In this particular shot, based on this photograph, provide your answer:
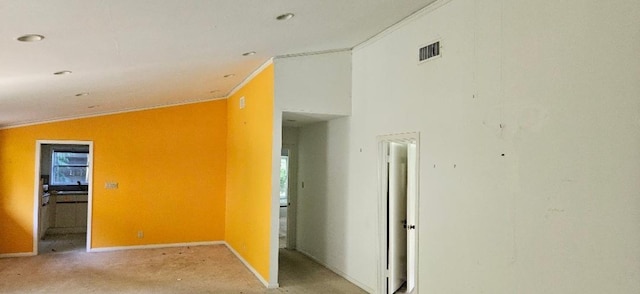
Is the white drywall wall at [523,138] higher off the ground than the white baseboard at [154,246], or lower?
higher

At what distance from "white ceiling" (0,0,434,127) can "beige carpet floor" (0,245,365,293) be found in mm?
2271

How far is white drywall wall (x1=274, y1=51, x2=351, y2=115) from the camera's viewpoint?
5.50 metres

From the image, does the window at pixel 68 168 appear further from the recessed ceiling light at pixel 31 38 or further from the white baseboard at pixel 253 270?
the recessed ceiling light at pixel 31 38

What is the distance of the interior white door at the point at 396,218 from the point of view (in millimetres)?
5012

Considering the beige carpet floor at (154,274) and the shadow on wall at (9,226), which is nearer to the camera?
the beige carpet floor at (154,274)

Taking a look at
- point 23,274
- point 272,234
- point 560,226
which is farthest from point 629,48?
point 23,274

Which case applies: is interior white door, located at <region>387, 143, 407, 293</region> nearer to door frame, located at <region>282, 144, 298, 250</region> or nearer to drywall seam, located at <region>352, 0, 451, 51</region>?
drywall seam, located at <region>352, 0, 451, 51</region>

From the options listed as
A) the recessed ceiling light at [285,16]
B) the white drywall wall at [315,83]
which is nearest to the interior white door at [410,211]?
the white drywall wall at [315,83]

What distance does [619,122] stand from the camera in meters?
2.44

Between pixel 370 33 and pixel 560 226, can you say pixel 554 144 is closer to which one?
pixel 560 226

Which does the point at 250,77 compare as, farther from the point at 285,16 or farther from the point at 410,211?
the point at 410,211

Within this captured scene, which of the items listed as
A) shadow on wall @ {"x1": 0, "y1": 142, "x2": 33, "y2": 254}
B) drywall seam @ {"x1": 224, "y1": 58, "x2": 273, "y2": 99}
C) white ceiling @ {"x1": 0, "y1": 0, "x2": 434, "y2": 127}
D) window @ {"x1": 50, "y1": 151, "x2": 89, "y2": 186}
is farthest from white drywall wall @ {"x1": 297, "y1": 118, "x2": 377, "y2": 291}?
window @ {"x1": 50, "y1": 151, "x2": 89, "y2": 186}

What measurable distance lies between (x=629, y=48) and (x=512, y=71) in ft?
2.76

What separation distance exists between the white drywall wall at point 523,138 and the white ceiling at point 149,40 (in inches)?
31.3
